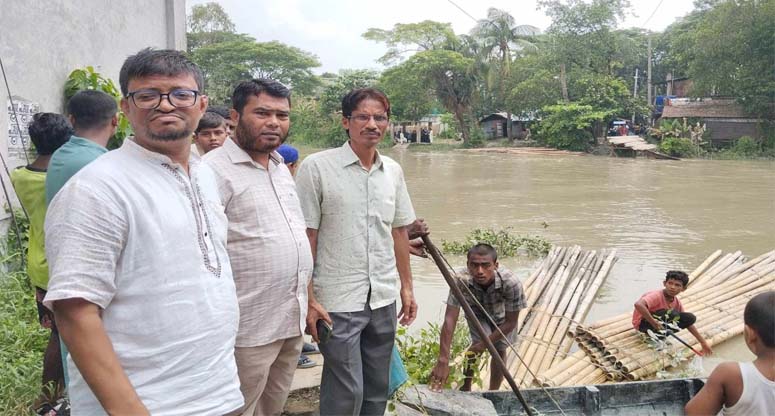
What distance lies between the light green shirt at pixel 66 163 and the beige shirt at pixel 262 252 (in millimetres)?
566

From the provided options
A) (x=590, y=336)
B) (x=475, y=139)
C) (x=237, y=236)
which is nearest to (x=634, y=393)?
(x=590, y=336)

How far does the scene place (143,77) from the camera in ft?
4.69

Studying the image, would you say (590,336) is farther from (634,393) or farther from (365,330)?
(365,330)

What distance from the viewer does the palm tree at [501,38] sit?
3130 centimetres

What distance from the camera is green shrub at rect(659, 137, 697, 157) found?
80.3 ft

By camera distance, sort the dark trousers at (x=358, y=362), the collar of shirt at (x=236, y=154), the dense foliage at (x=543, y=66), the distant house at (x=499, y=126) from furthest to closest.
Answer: the distant house at (x=499, y=126) < the dense foliage at (x=543, y=66) < the dark trousers at (x=358, y=362) < the collar of shirt at (x=236, y=154)

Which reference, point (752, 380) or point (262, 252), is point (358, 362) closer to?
point (262, 252)

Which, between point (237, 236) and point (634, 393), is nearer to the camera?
point (237, 236)

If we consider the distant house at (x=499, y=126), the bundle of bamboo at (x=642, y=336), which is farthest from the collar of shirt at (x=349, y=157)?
the distant house at (x=499, y=126)

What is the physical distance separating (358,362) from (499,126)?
3555cm

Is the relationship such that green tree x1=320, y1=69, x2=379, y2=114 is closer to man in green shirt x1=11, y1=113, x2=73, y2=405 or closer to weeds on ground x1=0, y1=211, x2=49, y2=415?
weeds on ground x1=0, y1=211, x2=49, y2=415

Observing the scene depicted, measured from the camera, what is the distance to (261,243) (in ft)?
6.55

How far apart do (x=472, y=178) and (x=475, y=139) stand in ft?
46.5

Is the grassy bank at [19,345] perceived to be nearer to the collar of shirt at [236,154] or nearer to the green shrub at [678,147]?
the collar of shirt at [236,154]
